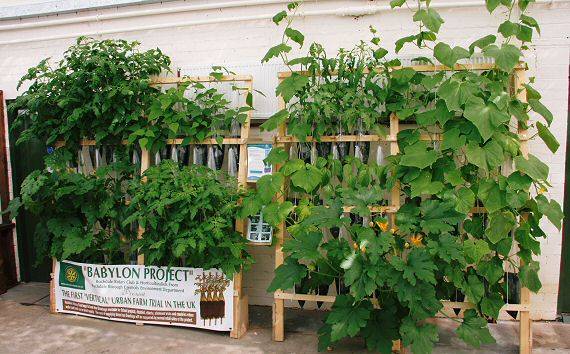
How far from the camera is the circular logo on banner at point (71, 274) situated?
411 centimetres

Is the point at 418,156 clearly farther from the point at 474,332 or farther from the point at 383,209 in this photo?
the point at 474,332

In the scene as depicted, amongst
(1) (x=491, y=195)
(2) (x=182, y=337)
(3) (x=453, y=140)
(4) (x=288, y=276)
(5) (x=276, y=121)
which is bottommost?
(2) (x=182, y=337)

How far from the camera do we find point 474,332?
3.17 metres

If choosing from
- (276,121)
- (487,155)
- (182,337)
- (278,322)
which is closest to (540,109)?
(487,155)

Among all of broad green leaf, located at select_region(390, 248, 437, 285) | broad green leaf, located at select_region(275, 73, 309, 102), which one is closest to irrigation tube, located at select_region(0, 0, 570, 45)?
broad green leaf, located at select_region(275, 73, 309, 102)

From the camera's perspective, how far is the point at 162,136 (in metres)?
4.04

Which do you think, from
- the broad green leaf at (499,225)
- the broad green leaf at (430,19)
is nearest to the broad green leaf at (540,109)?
the broad green leaf at (499,225)

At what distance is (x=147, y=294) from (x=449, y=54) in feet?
9.91

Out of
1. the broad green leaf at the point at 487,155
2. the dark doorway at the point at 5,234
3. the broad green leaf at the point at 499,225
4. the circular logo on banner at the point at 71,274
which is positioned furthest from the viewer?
the dark doorway at the point at 5,234

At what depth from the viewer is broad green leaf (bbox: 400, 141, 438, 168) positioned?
10.7ft

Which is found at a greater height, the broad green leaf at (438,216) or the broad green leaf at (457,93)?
the broad green leaf at (457,93)

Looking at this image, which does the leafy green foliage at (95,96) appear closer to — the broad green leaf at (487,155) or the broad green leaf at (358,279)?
the broad green leaf at (358,279)

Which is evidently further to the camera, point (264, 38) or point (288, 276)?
point (264, 38)

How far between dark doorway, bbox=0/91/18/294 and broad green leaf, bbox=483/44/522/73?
4.69m
